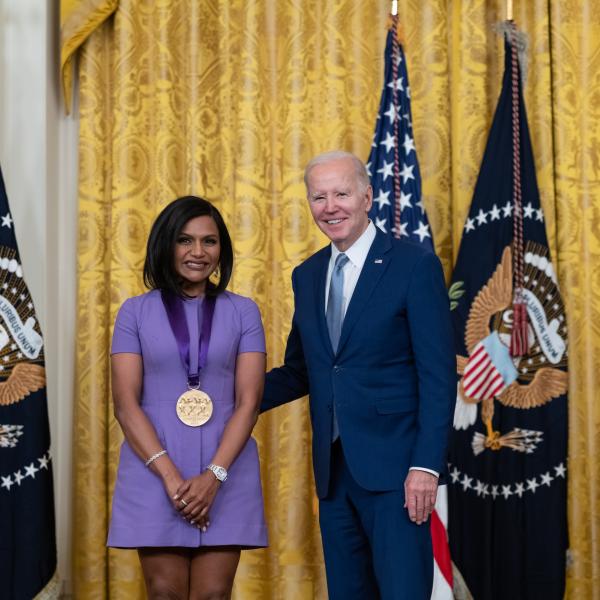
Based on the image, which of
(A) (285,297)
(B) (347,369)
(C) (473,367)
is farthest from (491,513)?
(B) (347,369)

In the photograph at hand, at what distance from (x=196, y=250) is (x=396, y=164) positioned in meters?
1.75

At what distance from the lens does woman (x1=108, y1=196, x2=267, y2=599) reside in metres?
2.67

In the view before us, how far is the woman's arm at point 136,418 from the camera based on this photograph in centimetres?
266

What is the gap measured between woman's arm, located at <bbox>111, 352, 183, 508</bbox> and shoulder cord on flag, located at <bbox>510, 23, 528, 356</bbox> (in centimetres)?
212

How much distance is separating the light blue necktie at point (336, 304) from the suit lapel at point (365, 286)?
0.05 meters

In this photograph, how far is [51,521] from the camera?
13.6ft

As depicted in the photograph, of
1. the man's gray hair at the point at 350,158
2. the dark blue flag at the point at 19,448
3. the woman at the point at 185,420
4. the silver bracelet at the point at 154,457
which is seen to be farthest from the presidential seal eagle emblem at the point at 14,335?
the man's gray hair at the point at 350,158

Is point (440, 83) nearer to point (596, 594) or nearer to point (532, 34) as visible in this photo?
point (532, 34)

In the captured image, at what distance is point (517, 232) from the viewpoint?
4.36m

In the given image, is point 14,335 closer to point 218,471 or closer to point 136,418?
point 136,418

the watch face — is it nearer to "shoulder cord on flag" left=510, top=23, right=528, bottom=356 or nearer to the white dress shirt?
the white dress shirt

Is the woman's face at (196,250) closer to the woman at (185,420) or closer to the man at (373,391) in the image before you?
the woman at (185,420)

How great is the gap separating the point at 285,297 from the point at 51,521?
151cm

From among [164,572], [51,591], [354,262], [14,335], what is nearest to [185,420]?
[164,572]
